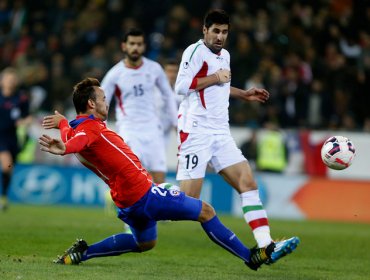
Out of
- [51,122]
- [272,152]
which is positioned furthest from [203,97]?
[272,152]

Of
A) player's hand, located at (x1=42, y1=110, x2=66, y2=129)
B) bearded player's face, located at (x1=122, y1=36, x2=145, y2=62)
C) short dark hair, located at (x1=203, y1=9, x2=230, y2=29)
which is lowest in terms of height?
Result: player's hand, located at (x1=42, y1=110, x2=66, y2=129)

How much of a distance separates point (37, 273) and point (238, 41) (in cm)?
1379

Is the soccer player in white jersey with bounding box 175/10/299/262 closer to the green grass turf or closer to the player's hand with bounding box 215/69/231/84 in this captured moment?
the player's hand with bounding box 215/69/231/84

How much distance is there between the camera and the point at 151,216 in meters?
8.22

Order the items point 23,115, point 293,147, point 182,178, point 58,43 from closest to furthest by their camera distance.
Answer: point 182,178, point 23,115, point 293,147, point 58,43

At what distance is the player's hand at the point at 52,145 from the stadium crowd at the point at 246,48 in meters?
12.6

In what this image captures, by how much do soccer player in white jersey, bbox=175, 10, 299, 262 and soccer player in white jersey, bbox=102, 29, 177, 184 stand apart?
2714 millimetres

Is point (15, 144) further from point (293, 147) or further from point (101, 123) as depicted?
point (101, 123)

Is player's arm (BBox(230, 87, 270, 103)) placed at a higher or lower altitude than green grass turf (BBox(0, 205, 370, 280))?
higher

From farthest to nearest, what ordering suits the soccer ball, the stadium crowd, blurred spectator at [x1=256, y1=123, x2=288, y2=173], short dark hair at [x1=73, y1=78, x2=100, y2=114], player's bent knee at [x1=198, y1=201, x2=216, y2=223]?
the stadium crowd → blurred spectator at [x1=256, y1=123, x2=288, y2=173] → the soccer ball → player's bent knee at [x1=198, y1=201, x2=216, y2=223] → short dark hair at [x1=73, y1=78, x2=100, y2=114]

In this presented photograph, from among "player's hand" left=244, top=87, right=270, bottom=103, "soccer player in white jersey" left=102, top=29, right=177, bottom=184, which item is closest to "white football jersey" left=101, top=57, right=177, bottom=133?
"soccer player in white jersey" left=102, top=29, right=177, bottom=184

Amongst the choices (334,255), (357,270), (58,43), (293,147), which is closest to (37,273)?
(357,270)

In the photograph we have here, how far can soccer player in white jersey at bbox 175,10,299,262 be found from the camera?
30.4ft

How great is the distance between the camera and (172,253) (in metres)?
10.4
